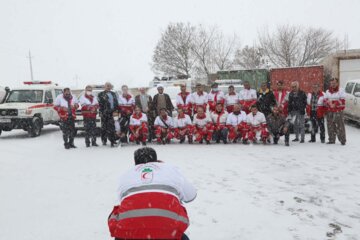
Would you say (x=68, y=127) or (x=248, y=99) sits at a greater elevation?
(x=248, y=99)

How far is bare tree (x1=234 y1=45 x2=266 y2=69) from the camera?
157 ft

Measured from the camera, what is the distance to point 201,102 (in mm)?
11281

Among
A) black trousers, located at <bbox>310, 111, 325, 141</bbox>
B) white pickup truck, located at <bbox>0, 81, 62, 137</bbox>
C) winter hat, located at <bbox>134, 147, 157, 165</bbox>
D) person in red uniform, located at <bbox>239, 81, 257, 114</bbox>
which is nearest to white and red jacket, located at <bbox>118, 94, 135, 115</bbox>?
person in red uniform, located at <bbox>239, 81, 257, 114</bbox>

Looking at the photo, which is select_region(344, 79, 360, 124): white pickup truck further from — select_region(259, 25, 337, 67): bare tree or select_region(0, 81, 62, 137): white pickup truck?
select_region(259, 25, 337, 67): bare tree

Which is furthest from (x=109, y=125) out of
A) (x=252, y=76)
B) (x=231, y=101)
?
(x=252, y=76)

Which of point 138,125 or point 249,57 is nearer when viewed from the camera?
point 138,125

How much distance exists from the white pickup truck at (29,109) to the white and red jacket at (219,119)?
675 centimetres

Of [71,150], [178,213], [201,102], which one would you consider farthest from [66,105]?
[178,213]

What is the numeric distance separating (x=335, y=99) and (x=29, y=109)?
10.2 m

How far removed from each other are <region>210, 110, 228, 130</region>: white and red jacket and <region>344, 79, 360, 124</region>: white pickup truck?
18.5 feet

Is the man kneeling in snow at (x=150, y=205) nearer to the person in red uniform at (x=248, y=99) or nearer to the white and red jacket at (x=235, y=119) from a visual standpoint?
the white and red jacket at (x=235, y=119)

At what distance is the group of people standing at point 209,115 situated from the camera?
1021 centimetres

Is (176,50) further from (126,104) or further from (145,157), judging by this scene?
(145,157)

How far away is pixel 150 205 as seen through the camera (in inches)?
99.7
